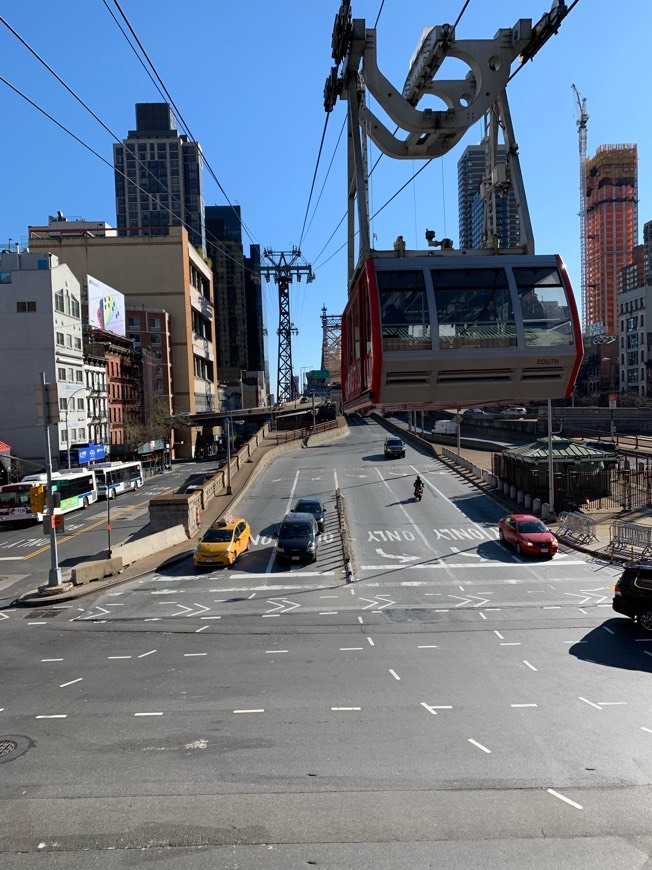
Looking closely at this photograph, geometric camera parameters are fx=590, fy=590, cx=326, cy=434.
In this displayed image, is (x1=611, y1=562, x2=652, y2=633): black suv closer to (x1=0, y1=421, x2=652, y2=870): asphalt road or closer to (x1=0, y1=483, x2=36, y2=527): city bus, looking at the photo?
(x1=0, y1=421, x2=652, y2=870): asphalt road

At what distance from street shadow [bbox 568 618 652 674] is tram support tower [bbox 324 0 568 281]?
887 centimetres

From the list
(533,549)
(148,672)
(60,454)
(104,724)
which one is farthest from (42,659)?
(60,454)

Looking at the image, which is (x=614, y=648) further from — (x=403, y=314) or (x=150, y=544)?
(x=150, y=544)

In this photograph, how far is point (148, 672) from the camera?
12.9 meters

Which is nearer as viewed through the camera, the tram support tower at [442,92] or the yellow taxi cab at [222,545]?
the tram support tower at [442,92]

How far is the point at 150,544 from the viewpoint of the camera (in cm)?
2711

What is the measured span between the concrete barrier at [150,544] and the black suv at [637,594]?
61.2 ft

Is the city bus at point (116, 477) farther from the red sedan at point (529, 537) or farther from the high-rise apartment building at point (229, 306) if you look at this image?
the high-rise apartment building at point (229, 306)

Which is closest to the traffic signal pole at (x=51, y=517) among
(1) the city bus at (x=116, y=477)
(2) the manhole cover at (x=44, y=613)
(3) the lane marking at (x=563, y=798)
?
(2) the manhole cover at (x=44, y=613)

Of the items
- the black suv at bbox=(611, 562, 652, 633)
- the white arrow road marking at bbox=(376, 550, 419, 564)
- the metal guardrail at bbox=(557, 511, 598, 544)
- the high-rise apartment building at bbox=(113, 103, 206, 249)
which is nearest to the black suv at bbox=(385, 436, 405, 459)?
the metal guardrail at bbox=(557, 511, 598, 544)

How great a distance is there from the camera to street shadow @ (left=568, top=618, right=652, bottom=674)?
12.6 meters

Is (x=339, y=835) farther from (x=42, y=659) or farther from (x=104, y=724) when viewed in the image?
(x=42, y=659)

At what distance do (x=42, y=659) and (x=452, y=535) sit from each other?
19.1 meters

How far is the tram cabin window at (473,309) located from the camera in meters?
8.90
